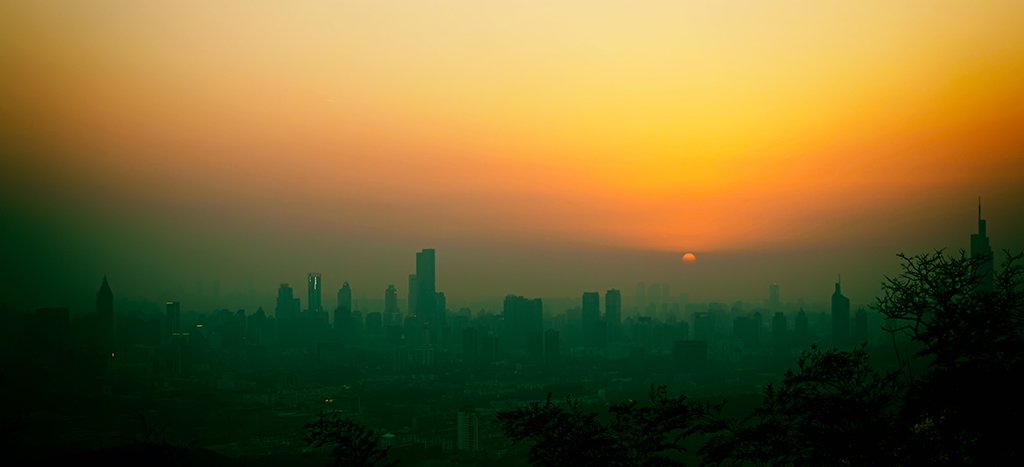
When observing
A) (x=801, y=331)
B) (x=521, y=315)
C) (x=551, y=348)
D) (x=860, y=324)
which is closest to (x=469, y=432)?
(x=551, y=348)

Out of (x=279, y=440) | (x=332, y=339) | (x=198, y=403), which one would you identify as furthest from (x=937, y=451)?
(x=332, y=339)

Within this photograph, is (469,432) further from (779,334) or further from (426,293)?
(779,334)

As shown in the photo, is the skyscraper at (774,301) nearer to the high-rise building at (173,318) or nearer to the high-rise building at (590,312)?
the high-rise building at (590,312)

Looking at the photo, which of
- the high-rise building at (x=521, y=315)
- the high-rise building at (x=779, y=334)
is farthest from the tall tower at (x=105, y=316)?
the high-rise building at (x=779, y=334)

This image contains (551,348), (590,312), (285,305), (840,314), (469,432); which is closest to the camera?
(469,432)

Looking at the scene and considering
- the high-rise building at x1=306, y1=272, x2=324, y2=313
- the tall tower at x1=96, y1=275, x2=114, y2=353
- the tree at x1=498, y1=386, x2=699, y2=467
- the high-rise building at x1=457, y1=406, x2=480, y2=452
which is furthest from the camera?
the high-rise building at x1=306, y1=272, x2=324, y2=313

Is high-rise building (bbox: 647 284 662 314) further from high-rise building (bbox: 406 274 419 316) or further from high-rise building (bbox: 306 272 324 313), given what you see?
high-rise building (bbox: 306 272 324 313)

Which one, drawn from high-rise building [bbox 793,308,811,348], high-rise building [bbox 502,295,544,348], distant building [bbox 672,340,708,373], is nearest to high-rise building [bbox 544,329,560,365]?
high-rise building [bbox 502,295,544,348]
